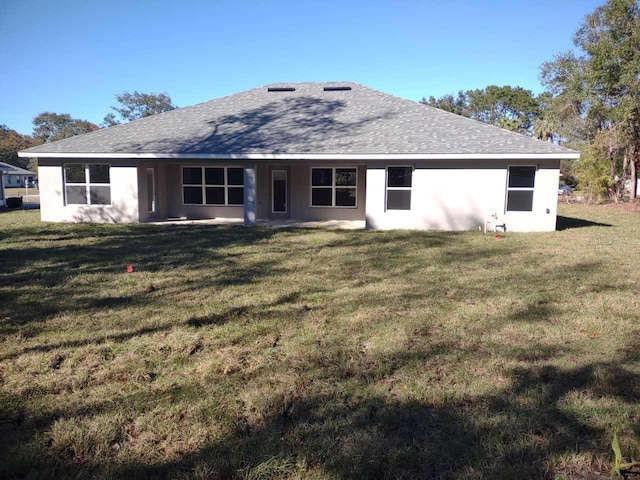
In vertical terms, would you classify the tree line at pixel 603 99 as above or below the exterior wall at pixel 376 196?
above

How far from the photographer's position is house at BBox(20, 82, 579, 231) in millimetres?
14141

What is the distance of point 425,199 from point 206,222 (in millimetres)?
7718

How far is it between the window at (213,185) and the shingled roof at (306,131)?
143cm

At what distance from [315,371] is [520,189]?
12.2 meters

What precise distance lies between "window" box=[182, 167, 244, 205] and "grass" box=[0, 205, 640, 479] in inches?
368

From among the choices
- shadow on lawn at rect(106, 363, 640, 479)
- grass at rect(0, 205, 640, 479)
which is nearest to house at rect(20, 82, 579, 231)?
grass at rect(0, 205, 640, 479)

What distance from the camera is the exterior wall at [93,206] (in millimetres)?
15961

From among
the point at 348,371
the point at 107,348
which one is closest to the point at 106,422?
the point at 107,348

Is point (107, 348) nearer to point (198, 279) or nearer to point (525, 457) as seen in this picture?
point (198, 279)

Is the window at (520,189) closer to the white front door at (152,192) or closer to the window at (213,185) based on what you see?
the window at (213,185)

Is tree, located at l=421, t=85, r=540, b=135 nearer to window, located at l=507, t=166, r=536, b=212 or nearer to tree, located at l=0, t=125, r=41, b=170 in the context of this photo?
window, located at l=507, t=166, r=536, b=212

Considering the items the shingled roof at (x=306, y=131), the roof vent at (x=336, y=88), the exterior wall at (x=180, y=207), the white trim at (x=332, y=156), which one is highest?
the roof vent at (x=336, y=88)

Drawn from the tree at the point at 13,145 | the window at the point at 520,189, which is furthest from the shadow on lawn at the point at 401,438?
the tree at the point at 13,145

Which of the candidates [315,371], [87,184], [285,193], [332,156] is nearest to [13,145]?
[87,184]
